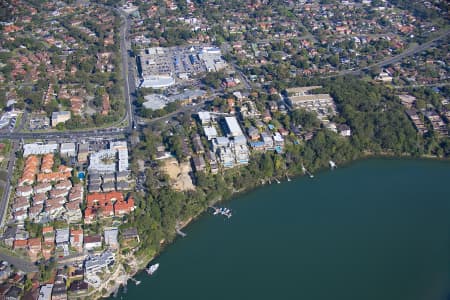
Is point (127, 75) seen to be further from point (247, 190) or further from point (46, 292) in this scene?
point (46, 292)

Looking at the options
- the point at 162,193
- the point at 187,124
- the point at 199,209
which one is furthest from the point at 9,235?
the point at 187,124

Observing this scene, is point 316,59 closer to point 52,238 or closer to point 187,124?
point 187,124

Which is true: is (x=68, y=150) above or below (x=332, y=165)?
above

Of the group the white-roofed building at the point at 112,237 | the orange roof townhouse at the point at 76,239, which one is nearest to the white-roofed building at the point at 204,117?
the white-roofed building at the point at 112,237

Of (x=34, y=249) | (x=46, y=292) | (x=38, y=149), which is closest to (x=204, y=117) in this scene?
Result: (x=38, y=149)

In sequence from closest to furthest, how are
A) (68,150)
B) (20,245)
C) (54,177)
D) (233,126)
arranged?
(20,245) → (54,177) → (68,150) → (233,126)

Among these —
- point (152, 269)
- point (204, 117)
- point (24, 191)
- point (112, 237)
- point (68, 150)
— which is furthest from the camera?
point (204, 117)

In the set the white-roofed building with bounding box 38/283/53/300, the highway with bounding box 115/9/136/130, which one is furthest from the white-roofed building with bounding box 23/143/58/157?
the white-roofed building with bounding box 38/283/53/300

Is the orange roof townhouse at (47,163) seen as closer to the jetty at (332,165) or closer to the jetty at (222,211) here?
the jetty at (222,211)

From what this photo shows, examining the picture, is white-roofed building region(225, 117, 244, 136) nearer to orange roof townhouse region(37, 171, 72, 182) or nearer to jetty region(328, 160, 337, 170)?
jetty region(328, 160, 337, 170)

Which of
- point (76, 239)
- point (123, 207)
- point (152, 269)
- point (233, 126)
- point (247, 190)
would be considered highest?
point (233, 126)

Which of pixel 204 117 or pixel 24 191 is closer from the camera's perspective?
pixel 24 191
